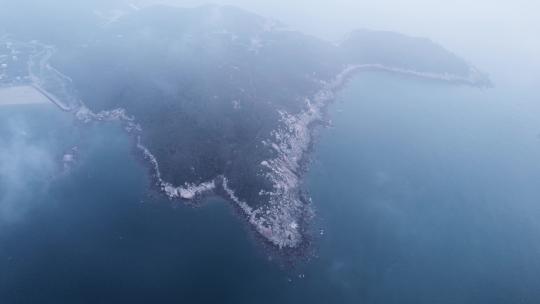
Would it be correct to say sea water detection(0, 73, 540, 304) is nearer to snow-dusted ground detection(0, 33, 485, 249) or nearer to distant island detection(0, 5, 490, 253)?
snow-dusted ground detection(0, 33, 485, 249)

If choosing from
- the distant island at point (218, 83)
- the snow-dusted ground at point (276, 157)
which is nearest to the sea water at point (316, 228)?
the snow-dusted ground at point (276, 157)

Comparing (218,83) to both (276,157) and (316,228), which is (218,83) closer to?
(276,157)

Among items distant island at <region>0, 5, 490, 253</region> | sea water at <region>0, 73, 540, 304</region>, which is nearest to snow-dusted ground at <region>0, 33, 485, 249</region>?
distant island at <region>0, 5, 490, 253</region>

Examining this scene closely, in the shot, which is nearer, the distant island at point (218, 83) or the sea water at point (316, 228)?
the sea water at point (316, 228)

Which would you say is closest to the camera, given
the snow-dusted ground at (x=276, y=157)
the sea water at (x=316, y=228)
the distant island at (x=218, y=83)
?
the sea water at (x=316, y=228)

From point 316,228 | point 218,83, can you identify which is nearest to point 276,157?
point 316,228

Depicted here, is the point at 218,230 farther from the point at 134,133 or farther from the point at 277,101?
the point at 277,101

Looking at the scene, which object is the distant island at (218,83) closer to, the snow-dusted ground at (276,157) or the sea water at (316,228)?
the snow-dusted ground at (276,157)
